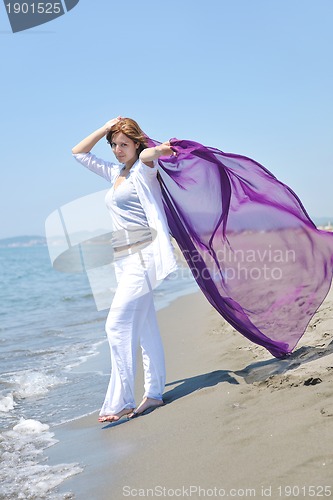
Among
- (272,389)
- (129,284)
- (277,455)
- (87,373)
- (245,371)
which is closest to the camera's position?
(277,455)

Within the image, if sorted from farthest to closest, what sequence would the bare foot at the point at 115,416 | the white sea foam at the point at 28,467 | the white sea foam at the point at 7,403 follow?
the white sea foam at the point at 7,403, the bare foot at the point at 115,416, the white sea foam at the point at 28,467

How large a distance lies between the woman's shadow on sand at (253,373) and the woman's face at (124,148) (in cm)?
189

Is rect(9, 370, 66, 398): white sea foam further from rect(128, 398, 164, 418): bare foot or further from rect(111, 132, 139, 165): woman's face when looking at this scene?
rect(111, 132, 139, 165): woman's face

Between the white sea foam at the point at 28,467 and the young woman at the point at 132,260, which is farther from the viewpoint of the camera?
the young woman at the point at 132,260

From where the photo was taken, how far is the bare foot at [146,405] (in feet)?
14.4

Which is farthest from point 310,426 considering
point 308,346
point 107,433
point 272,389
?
point 308,346

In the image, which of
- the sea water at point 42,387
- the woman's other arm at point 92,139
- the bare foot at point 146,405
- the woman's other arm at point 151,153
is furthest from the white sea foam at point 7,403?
the woman's other arm at point 151,153

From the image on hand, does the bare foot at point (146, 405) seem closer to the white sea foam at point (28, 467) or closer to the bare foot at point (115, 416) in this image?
the bare foot at point (115, 416)

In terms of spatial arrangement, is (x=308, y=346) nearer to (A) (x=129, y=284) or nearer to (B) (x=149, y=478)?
(A) (x=129, y=284)

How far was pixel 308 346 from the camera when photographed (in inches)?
200

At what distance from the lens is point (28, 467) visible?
3705 mm

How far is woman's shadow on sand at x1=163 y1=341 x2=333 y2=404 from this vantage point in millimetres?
4562

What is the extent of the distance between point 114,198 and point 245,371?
5.89ft

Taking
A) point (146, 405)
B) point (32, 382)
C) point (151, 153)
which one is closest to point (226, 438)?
point (146, 405)
